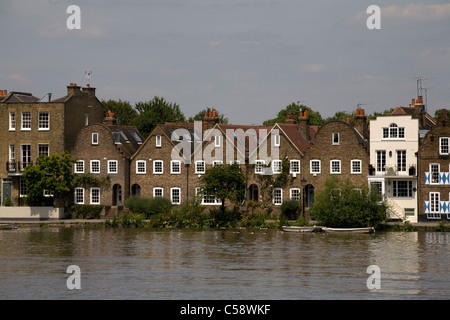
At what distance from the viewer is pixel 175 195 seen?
7250 cm

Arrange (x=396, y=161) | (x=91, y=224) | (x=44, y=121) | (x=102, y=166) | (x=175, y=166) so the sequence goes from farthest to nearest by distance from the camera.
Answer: (x=44, y=121)
(x=102, y=166)
(x=175, y=166)
(x=91, y=224)
(x=396, y=161)

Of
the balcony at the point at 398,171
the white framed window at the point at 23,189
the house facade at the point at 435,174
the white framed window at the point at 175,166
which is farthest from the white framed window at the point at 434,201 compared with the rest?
the white framed window at the point at 23,189

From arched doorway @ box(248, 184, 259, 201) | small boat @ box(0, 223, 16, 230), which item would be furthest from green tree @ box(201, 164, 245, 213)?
small boat @ box(0, 223, 16, 230)

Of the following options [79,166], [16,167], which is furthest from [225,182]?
[16,167]

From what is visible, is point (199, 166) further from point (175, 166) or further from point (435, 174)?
point (435, 174)

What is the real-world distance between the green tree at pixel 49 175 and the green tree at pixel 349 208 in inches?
799

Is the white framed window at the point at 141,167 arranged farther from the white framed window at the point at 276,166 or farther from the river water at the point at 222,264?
the white framed window at the point at 276,166

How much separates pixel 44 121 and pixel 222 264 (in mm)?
31869

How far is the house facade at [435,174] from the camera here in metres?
64.1

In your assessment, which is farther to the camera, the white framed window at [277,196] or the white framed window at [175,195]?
the white framed window at [175,195]

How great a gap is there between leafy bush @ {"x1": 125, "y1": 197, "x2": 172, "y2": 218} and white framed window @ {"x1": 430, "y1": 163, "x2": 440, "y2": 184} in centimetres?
1886
